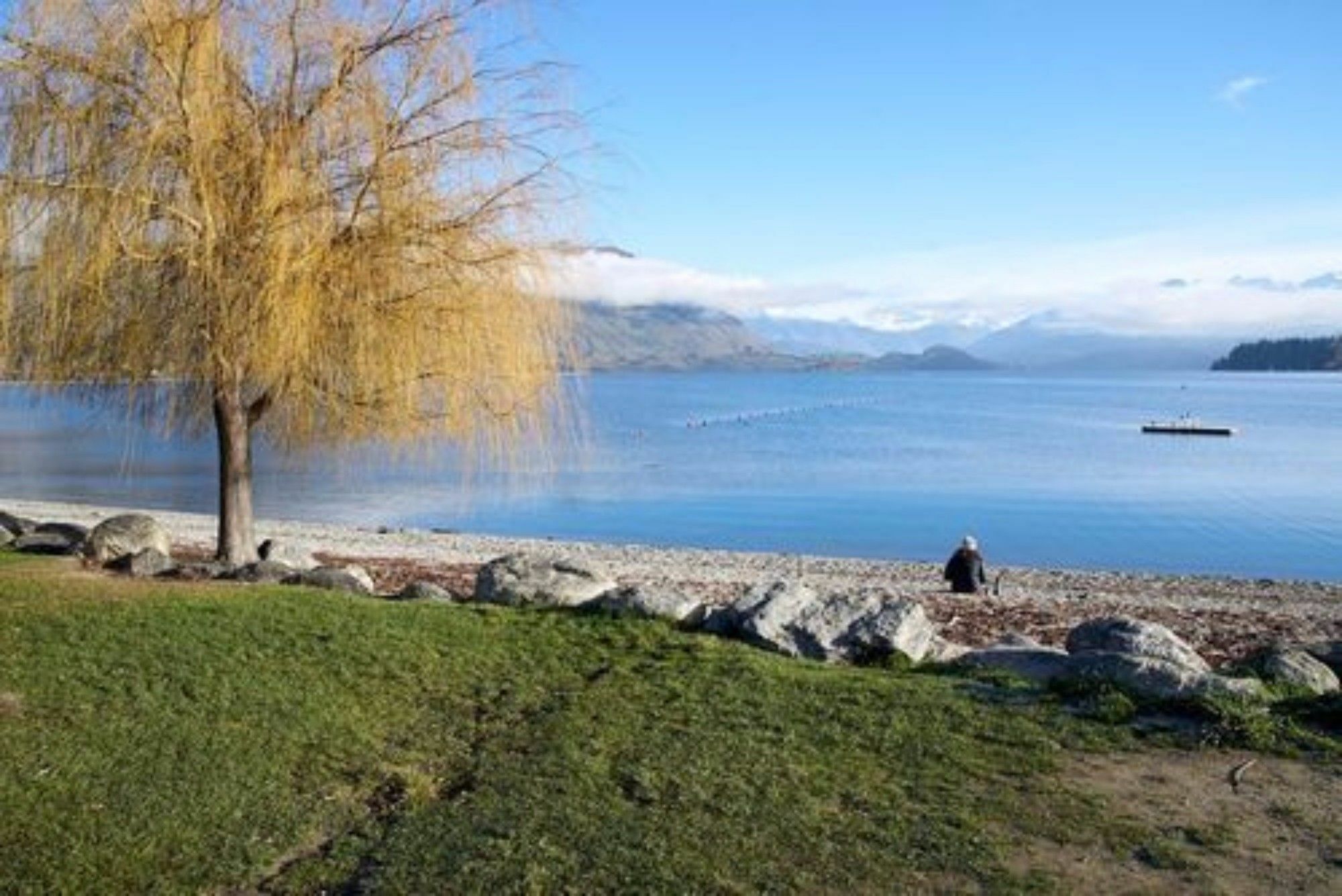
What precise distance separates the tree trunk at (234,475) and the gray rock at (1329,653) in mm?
12164

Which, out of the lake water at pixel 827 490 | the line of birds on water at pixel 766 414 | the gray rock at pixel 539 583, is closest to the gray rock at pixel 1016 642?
the gray rock at pixel 539 583

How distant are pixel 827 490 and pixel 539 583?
4727cm

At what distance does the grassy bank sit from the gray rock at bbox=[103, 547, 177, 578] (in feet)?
6.06

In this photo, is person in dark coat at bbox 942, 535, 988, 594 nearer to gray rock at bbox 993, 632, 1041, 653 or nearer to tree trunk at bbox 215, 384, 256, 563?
gray rock at bbox 993, 632, 1041, 653

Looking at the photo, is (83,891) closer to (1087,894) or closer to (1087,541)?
(1087,894)

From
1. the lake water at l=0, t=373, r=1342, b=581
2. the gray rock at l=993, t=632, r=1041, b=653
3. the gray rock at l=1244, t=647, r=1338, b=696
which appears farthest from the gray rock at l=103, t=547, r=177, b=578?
the gray rock at l=1244, t=647, r=1338, b=696

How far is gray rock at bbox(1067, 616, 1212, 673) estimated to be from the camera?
11273 mm

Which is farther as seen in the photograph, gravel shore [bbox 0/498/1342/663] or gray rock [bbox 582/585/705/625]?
gravel shore [bbox 0/498/1342/663]

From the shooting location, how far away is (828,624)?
41.0ft

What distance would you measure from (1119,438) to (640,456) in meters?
43.8

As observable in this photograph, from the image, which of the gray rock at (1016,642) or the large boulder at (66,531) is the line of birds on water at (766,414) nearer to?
the large boulder at (66,531)

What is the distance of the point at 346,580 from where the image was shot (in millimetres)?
15102

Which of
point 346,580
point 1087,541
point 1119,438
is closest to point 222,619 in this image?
point 346,580

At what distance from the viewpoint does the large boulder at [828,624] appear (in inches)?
483
